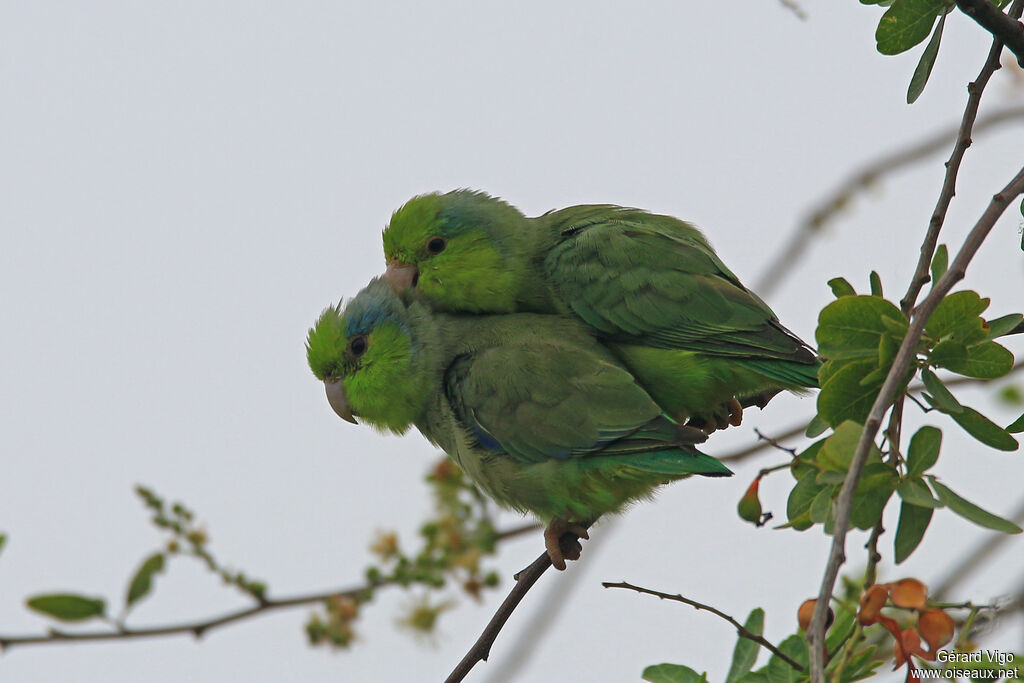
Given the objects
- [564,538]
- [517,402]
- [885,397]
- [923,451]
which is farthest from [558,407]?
[885,397]

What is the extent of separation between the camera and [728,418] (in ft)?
12.0

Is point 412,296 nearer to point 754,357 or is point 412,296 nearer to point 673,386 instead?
point 673,386

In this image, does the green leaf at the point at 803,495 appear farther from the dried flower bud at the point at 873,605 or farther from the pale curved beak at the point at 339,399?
the pale curved beak at the point at 339,399

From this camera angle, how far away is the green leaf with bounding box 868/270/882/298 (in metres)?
2.20

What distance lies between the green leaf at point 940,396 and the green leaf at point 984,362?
38mm

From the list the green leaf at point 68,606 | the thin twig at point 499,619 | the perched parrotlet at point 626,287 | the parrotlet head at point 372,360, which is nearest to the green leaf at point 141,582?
the green leaf at point 68,606

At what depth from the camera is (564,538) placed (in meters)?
3.42

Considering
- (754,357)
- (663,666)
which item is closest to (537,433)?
(754,357)

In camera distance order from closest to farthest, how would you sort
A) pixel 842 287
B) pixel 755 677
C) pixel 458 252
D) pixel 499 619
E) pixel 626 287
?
pixel 842 287 → pixel 755 677 → pixel 499 619 → pixel 626 287 → pixel 458 252

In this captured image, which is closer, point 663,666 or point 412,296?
point 663,666

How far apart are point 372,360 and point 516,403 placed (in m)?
0.64

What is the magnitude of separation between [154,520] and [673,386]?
1643mm

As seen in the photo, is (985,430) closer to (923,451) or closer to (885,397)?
(923,451)

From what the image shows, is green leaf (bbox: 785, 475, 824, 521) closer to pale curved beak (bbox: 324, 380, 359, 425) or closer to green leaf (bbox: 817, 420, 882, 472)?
green leaf (bbox: 817, 420, 882, 472)
